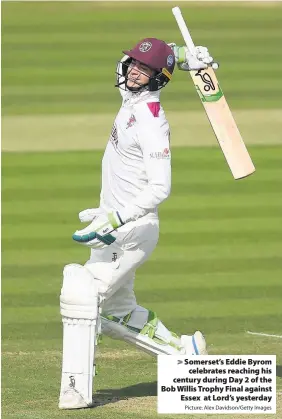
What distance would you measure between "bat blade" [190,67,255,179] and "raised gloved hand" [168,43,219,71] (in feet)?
→ 0.10

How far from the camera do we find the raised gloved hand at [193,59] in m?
7.21

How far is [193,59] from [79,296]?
1487 mm

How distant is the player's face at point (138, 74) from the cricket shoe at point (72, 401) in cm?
165

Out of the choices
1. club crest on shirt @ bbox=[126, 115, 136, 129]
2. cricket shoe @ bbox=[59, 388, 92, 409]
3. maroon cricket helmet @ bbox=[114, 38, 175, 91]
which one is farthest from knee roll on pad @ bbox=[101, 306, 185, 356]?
maroon cricket helmet @ bbox=[114, 38, 175, 91]

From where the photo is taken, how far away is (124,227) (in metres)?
6.94

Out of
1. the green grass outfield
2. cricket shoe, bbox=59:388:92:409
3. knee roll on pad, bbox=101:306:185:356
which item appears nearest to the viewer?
cricket shoe, bbox=59:388:92:409

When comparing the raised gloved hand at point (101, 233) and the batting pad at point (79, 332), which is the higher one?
the raised gloved hand at point (101, 233)

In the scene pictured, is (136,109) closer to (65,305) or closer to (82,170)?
(65,305)

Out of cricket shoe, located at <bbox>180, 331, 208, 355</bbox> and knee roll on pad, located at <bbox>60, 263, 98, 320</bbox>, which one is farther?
cricket shoe, located at <bbox>180, 331, 208, 355</bbox>

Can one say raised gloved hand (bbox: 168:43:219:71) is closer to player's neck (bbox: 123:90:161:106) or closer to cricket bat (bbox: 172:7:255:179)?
cricket bat (bbox: 172:7:255:179)

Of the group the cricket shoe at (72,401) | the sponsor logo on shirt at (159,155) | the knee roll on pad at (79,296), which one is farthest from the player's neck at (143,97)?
the cricket shoe at (72,401)

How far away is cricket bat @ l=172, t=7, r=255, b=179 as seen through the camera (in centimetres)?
722

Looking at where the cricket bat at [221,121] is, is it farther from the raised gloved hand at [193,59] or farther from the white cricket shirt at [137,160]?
the white cricket shirt at [137,160]

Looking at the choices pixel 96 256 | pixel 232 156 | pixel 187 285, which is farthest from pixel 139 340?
pixel 187 285
